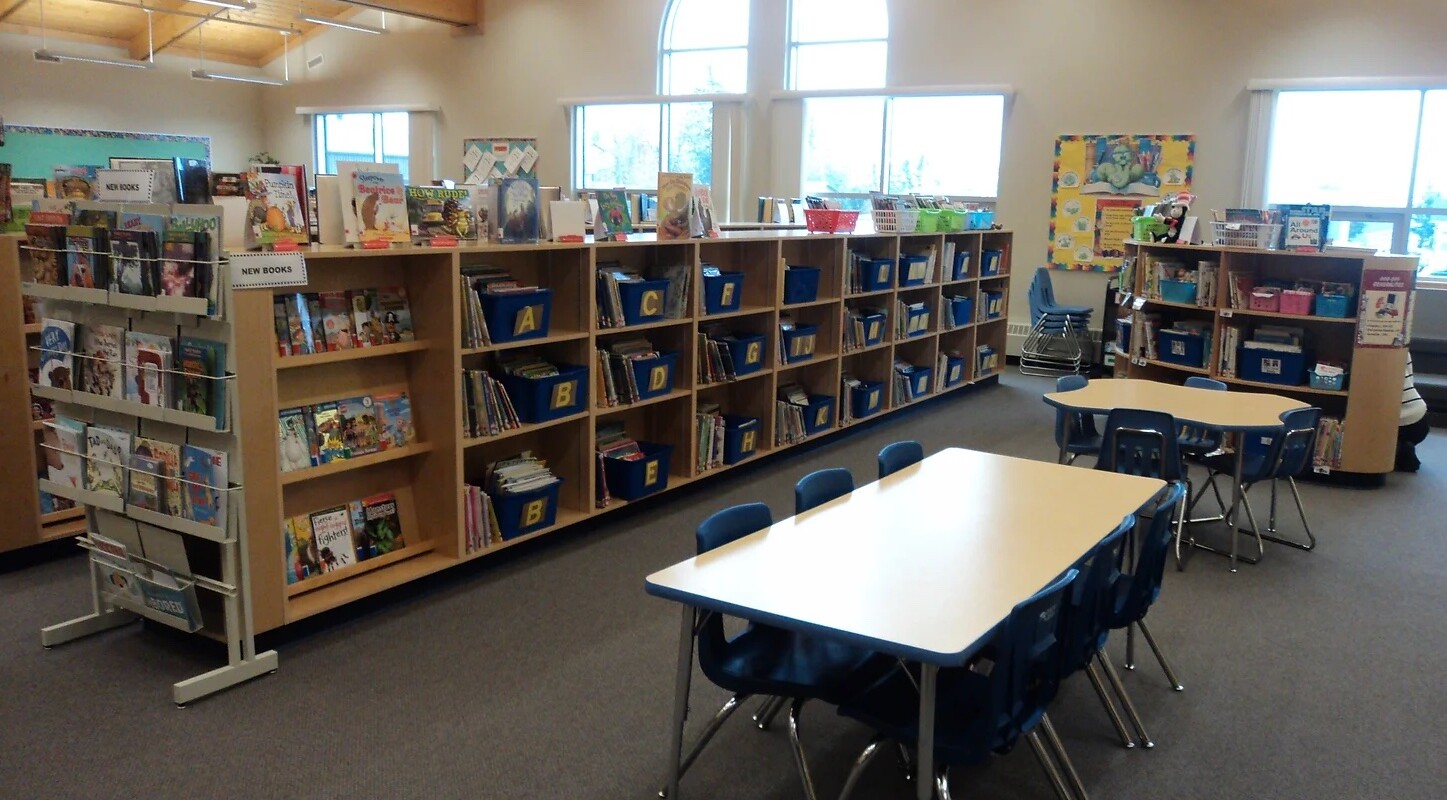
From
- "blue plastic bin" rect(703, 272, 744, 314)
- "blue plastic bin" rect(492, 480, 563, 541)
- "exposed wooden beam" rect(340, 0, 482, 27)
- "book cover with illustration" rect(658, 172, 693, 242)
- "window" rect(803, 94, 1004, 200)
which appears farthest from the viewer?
"exposed wooden beam" rect(340, 0, 482, 27)

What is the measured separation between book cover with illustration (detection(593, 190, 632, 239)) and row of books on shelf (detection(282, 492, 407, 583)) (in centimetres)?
168

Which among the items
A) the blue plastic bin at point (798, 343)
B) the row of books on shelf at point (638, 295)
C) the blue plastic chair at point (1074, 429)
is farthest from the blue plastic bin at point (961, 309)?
the row of books on shelf at point (638, 295)

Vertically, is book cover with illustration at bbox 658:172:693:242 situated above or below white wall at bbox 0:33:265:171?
below

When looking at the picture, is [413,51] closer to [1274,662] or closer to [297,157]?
[297,157]

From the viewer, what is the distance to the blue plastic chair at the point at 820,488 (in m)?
3.42

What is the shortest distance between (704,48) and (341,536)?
32.0 feet

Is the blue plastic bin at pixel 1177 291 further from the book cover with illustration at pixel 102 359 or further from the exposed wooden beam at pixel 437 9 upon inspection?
the exposed wooden beam at pixel 437 9

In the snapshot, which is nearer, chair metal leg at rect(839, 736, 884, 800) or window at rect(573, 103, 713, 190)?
chair metal leg at rect(839, 736, 884, 800)

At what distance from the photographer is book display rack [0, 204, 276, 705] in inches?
137

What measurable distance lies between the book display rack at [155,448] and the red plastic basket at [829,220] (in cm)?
423

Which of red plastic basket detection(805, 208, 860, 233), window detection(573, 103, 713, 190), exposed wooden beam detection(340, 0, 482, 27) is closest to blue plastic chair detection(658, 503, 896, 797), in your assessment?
red plastic basket detection(805, 208, 860, 233)

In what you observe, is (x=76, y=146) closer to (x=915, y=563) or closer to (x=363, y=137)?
(x=363, y=137)

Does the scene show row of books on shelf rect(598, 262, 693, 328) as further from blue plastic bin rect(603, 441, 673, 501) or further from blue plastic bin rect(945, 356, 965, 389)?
blue plastic bin rect(945, 356, 965, 389)

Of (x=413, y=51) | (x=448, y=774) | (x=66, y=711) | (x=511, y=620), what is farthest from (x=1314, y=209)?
(x=413, y=51)
